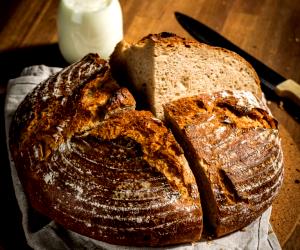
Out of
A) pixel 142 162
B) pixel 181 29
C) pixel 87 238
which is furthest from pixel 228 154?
pixel 181 29

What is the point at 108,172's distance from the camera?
166 centimetres

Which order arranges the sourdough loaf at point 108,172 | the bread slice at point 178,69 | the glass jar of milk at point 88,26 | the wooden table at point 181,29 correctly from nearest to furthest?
the sourdough loaf at point 108,172
the bread slice at point 178,69
the glass jar of milk at point 88,26
the wooden table at point 181,29

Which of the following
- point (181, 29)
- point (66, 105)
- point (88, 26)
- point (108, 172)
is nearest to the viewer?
point (108, 172)

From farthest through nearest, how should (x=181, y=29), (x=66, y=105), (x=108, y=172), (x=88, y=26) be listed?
1. (x=181, y=29)
2. (x=88, y=26)
3. (x=66, y=105)
4. (x=108, y=172)

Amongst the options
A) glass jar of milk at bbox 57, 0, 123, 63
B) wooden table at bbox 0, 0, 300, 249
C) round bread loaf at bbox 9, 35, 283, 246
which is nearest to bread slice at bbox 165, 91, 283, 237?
round bread loaf at bbox 9, 35, 283, 246

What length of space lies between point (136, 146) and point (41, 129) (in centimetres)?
36

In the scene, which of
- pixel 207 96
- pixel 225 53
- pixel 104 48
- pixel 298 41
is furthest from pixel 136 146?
pixel 298 41

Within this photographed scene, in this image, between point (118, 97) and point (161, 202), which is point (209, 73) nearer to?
point (118, 97)

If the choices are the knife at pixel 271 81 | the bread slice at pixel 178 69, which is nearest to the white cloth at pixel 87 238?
the bread slice at pixel 178 69

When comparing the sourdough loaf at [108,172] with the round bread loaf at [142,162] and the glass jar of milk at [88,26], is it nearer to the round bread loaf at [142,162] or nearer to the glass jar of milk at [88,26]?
the round bread loaf at [142,162]

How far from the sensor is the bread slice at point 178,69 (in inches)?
75.1

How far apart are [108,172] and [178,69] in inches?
20.3

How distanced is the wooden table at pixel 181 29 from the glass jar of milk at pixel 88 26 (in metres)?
0.19

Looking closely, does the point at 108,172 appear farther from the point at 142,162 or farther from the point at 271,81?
the point at 271,81
